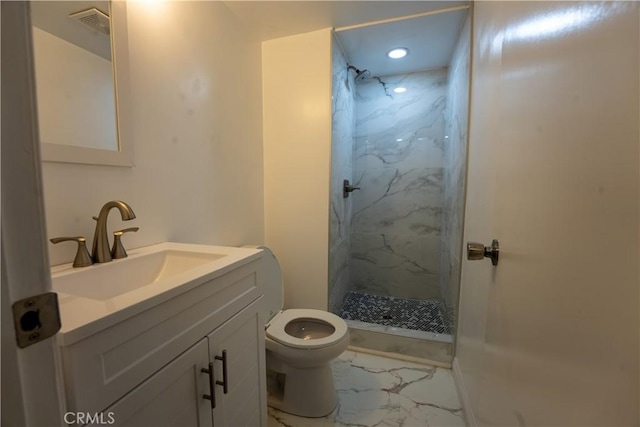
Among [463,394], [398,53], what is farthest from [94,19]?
[463,394]

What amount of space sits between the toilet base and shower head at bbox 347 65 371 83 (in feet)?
7.26

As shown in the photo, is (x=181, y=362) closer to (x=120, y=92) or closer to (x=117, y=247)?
(x=117, y=247)

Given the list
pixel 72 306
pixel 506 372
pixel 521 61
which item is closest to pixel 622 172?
pixel 521 61

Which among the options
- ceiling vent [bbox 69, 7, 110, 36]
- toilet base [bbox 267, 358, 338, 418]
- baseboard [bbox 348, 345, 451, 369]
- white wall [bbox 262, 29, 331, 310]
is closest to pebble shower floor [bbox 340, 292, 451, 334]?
baseboard [bbox 348, 345, 451, 369]

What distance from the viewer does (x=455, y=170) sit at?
1969 mm

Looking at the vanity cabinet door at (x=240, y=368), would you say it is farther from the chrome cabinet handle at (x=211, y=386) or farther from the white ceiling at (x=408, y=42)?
the white ceiling at (x=408, y=42)

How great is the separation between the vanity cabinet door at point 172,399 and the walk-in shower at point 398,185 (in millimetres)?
1302

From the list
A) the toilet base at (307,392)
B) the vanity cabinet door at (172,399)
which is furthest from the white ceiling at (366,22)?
the toilet base at (307,392)

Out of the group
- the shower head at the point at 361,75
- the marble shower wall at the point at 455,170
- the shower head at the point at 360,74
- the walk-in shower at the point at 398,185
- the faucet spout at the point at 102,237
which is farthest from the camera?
the shower head at the point at 361,75

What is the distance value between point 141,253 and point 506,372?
4.07 ft

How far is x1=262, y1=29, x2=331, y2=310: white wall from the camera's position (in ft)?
6.14

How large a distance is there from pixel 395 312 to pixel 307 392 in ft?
4.21

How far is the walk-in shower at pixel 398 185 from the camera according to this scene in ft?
6.34

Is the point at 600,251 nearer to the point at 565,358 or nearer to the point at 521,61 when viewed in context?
the point at 565,358
